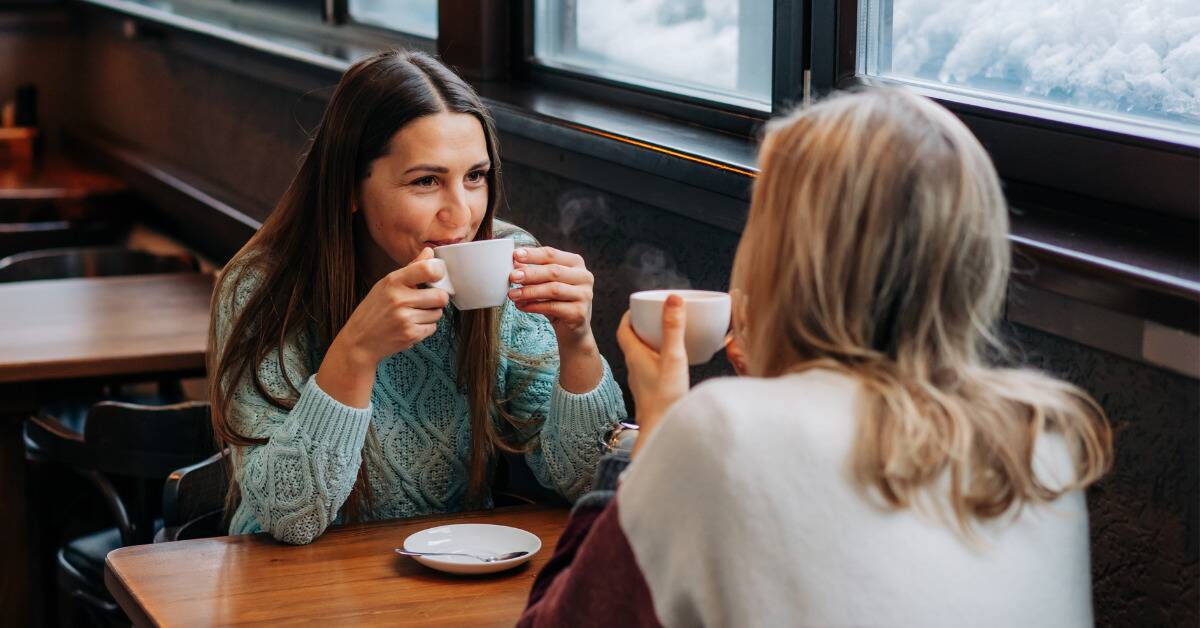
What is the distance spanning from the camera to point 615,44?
8.43 ft

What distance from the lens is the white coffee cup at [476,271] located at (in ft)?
5.13

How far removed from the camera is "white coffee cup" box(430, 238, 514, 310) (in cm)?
156

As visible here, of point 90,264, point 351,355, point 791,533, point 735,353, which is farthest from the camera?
point 90,264

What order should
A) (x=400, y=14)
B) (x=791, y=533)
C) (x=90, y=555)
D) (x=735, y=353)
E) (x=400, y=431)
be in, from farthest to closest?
(x=400, y=14) → (x=90, y=555) → (x=400, y=431) → (x=735, y=353) → (x=791, y=533)

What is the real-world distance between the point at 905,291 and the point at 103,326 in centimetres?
234

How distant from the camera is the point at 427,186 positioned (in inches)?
70.5

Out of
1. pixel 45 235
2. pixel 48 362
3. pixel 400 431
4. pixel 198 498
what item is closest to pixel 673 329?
pixel 400 431

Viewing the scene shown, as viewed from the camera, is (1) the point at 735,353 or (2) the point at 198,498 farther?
(2) the point at 198,498

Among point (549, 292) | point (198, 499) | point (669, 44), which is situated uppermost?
point (669, 44)

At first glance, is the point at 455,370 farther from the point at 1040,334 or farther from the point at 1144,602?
the point at 1144,602

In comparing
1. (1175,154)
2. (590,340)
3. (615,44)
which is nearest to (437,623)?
(590,340)

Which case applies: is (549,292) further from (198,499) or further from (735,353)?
(198,499)

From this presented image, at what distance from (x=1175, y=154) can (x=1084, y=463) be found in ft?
1.56

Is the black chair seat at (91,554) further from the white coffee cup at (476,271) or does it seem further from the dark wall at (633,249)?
the white coffee cup at (476,271)
